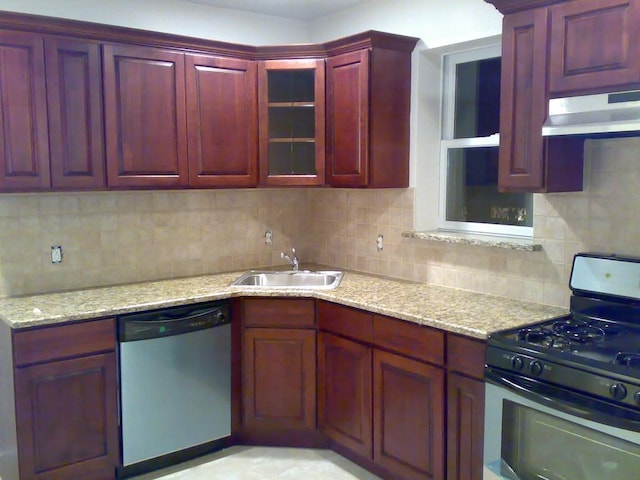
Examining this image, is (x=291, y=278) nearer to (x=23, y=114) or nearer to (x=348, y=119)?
(x=348, y=119)

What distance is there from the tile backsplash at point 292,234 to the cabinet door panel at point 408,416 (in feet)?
2.30

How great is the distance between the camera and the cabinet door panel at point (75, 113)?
298 cm

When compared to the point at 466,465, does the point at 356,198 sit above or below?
above

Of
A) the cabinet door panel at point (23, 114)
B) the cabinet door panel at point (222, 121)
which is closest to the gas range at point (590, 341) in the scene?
the cabinet door panel at point (222, 121)

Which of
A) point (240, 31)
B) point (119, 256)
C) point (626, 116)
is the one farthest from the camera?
point (240, 31)

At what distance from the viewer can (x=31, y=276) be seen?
3.25m

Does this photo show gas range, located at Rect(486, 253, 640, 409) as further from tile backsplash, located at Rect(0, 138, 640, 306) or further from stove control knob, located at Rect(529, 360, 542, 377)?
tile backsplash, located at Rect(0, 138, 640, 306)

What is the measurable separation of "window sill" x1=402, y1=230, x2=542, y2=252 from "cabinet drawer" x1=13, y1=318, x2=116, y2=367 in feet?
5.76

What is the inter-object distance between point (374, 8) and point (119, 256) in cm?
217

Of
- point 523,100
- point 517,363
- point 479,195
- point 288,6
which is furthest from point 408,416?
point 288,6

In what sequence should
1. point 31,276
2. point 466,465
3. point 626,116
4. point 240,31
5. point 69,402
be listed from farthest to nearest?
point 240,31 → point 31,276 → point 69,402 → point 466,465 → point 626,116

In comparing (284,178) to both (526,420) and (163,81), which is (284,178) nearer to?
(163,81)

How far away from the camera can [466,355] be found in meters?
2.49

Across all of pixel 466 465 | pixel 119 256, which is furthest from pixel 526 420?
pixel 119 256
